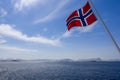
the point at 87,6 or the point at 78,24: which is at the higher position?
the point at 87,6

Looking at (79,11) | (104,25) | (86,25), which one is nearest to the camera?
(104,25)

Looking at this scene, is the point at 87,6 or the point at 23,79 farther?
the point at 23,79

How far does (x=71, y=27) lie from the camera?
10359mm

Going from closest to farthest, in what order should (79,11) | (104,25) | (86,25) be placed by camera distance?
(104,25)
(86,25)
(79,11)

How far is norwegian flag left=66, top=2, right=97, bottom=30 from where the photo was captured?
9.79m

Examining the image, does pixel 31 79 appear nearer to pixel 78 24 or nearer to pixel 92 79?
pixel 92 79

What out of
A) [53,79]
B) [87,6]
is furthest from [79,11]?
[53,79]

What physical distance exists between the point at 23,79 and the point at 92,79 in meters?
28.3

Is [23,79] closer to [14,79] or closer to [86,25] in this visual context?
[14,79]

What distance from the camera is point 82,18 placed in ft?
33.7

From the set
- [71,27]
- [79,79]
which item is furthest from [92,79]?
[71,27]

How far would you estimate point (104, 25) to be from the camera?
8203 millimetres

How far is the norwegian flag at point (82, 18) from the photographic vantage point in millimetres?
9795

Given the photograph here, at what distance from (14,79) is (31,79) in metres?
6.90
